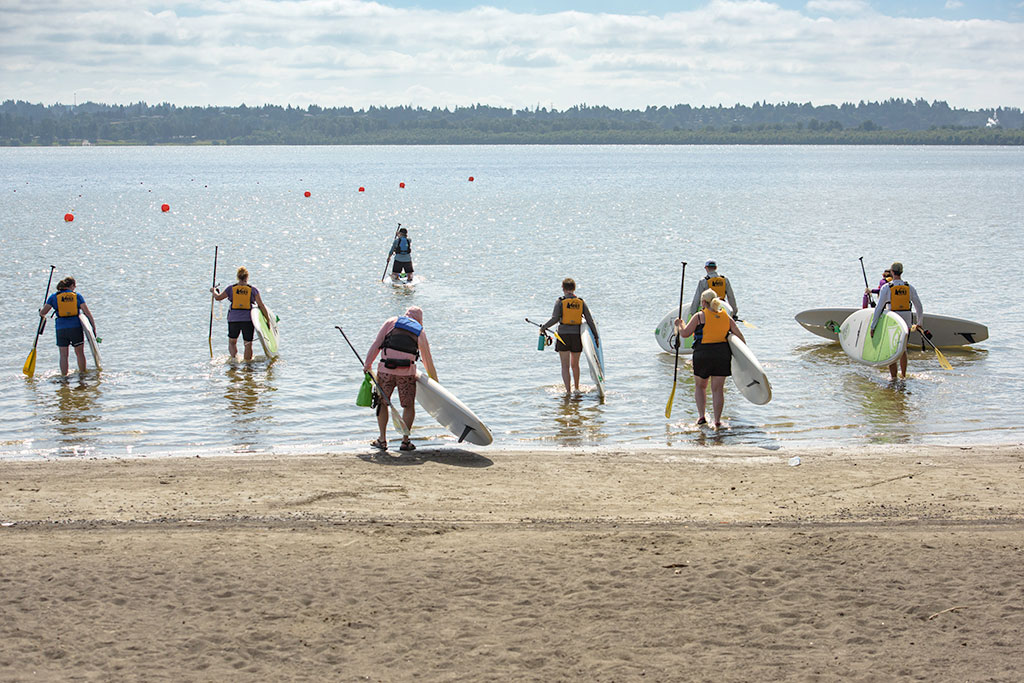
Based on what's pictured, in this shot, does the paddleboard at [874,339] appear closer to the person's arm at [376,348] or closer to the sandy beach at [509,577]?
the sandy beach at [509,577]

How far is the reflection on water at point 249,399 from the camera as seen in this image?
13016 millimetres

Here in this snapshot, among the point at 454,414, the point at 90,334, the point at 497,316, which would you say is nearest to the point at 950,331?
the point at 497,316

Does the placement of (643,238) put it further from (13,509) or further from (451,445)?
(13,509)

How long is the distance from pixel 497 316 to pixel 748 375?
1037 centimetres

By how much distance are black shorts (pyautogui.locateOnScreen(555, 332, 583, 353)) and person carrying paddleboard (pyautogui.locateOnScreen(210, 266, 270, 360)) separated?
511 centimetres

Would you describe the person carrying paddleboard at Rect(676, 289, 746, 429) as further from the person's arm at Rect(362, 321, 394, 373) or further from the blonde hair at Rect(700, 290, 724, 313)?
the person's arm at Rect(362, 321, 394, 373)

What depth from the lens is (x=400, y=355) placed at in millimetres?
11125

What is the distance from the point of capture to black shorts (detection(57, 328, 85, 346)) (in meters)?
15.8

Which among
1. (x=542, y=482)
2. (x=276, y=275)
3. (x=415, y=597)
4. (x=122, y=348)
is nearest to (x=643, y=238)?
(x=276, y=275)

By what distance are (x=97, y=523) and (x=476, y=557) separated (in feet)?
10.4

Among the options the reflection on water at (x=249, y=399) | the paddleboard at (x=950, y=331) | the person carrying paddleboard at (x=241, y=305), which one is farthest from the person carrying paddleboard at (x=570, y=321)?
the paddleboard at (x=950, y=331)

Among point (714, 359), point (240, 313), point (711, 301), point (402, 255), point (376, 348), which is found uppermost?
point (711, 301)

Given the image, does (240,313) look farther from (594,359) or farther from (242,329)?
(594,359)

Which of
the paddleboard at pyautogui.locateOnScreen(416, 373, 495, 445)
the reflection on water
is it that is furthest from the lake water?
the paddleboard at pyautogui.locateOnScreen(416, 373, 495, 445)
